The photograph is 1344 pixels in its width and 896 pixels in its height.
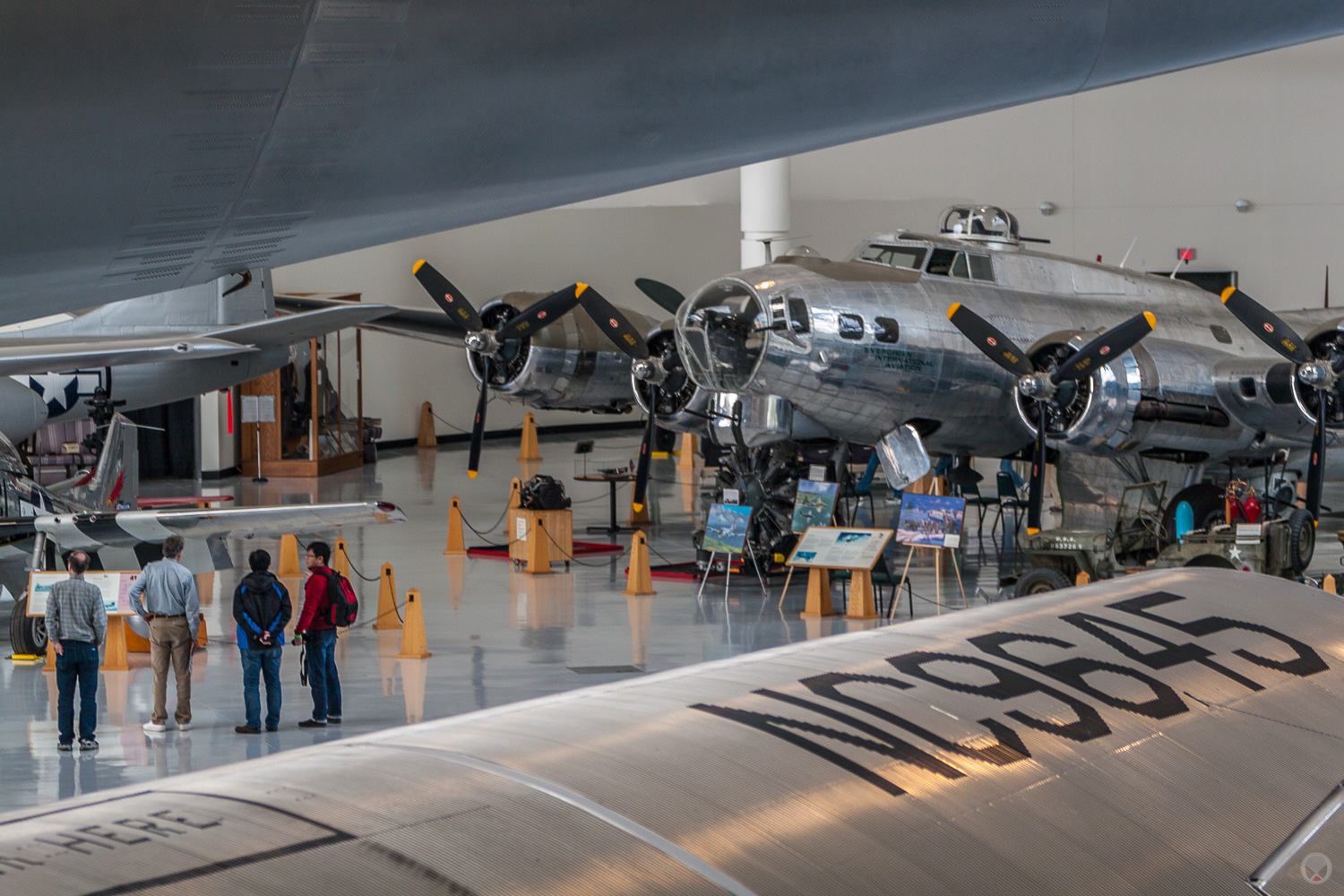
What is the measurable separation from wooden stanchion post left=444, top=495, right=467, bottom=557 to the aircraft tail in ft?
14.6

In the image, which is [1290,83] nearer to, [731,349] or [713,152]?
[731,349]

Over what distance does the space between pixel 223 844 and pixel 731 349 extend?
531 inches

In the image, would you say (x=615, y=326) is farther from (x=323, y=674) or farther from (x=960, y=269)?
(x=323, y=674)

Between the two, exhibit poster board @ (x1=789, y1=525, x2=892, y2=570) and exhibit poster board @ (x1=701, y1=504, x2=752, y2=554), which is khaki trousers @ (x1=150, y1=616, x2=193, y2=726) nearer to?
exhibit poster board @ (x1=789, y1=525, x2=892, y2=570)

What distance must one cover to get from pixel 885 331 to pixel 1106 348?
2.47 meters

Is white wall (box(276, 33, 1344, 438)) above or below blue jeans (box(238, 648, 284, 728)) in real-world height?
above

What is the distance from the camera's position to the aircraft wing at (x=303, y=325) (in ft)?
44.0

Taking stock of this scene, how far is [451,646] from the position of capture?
14.0 m

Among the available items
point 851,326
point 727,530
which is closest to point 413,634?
point 727,530

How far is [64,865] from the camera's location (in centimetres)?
243

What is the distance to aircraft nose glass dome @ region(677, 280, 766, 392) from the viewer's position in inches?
621

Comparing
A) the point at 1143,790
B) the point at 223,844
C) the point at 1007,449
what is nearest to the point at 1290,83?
the point at 1007,449

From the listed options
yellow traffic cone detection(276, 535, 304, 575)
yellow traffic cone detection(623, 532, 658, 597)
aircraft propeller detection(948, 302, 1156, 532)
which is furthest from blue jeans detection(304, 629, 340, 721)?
aircraft propeller detection(948, 302, 1156, 532)

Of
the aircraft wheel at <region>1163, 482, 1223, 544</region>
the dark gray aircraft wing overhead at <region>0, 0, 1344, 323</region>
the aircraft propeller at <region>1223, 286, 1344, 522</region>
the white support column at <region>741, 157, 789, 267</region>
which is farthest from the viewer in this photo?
the white support column at <region>741, 157, 789, 267</region>
